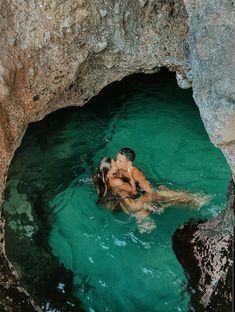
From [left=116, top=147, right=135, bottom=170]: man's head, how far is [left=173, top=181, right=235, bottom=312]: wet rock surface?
120 cm

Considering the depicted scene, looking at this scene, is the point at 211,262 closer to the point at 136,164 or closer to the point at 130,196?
the point at 130,196

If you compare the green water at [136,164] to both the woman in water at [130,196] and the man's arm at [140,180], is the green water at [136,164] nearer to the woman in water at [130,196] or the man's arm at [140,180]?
the woman in water at [130,196]

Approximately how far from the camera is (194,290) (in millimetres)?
6363

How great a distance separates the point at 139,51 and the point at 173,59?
468 mm

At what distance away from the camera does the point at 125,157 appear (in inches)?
Answer: 272

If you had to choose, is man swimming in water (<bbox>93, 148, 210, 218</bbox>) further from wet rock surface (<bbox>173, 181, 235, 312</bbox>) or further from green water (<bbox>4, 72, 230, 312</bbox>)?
wet rock surface (<bbox>173, 181, 235, 312</bbox>)

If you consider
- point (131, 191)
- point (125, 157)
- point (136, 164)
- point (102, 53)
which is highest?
point (102, 53)

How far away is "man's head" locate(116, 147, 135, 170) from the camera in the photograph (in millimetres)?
6891

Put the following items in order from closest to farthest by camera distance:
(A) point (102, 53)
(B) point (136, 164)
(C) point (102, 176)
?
(A) point (102, 53)
(C) point (102, 176)
(B) point (136, 164)

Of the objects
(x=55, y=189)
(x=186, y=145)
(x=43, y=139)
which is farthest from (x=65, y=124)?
(x=186, y=145)

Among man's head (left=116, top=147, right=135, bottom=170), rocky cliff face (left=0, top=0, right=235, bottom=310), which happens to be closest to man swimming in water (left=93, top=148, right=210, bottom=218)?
man's head (left=116, top=147, right=135, bottom=170)

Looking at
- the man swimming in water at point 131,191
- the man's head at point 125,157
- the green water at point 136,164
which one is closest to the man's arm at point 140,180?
the man swimming in water at point 131,191

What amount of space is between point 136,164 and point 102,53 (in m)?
2.01

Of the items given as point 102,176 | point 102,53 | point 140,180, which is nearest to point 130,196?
point 140,180
